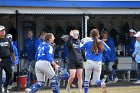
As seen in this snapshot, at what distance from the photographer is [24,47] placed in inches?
648

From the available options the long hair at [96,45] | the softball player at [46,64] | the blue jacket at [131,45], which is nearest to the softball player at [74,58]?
the long hair at [96,45]

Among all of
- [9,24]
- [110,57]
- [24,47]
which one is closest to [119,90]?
[110,57]

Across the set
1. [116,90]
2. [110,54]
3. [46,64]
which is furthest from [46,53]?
[110,54]

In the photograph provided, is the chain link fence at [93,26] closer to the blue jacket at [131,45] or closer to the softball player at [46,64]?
the blue jacket at [131,45]

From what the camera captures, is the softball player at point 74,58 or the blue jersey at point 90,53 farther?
the softball player at point 74,58

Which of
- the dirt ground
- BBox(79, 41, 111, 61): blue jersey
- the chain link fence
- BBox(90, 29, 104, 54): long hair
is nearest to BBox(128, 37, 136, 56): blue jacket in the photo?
→ the chain link fence

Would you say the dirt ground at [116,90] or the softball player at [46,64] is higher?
the softball player at [46,64]

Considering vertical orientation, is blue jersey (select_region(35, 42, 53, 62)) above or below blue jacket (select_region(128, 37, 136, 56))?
below

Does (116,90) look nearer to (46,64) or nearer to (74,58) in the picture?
(74,58)

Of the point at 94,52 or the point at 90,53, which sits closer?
the point at 94,52

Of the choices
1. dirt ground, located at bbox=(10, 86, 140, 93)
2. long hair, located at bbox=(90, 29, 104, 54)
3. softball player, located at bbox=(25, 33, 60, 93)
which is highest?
long hair, located at bbox=(90, 29, 104, 54)

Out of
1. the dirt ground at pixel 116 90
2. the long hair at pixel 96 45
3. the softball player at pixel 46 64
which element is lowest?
the dirt ground at pixel 116 90

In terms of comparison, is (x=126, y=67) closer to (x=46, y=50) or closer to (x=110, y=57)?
(x=110, y=57)

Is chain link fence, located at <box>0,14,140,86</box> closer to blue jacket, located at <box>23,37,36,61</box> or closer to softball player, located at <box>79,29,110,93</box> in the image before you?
blue jacket, located at <box>23,37,36,61</box>
